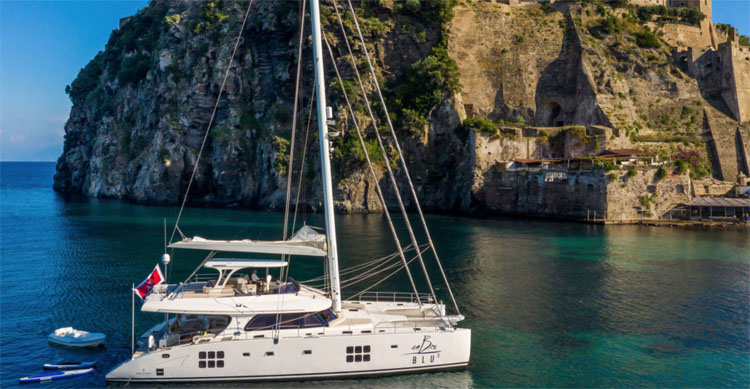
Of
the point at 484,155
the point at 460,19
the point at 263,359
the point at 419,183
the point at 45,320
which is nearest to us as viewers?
the point at 263,359

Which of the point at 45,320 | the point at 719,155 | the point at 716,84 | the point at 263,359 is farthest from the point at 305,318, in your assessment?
the point at 716,84

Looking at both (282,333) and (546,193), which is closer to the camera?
(282,333)

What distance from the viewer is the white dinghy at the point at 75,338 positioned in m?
22.2

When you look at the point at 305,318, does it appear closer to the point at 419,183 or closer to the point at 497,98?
the point at 419,183

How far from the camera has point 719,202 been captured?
6234 cm

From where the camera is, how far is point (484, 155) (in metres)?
72.0

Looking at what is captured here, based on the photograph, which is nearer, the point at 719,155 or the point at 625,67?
the point at 719,155

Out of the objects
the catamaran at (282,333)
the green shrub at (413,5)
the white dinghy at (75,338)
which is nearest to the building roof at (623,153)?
the green shrub at (413,5)

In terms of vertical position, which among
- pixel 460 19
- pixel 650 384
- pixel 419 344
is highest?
pixel 460 19

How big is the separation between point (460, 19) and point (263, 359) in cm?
7450

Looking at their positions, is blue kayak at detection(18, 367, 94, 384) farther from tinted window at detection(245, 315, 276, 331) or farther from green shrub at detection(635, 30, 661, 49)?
green shrub at detection(635, 30, 661, 49)

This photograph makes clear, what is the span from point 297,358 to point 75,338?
35.6ft

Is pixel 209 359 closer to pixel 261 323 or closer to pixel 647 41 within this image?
pixel 261 323

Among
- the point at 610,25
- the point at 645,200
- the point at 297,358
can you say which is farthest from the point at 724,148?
the point at 297,358
